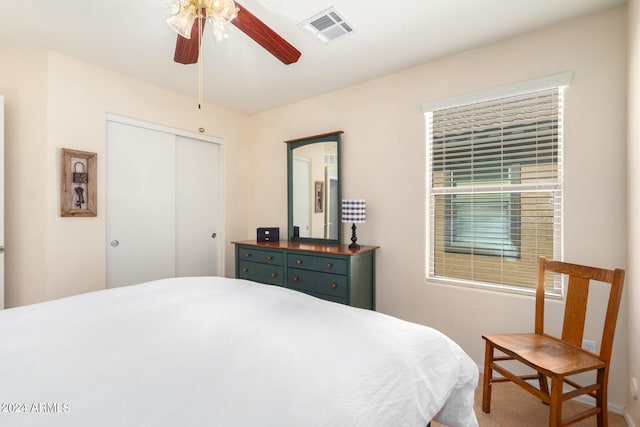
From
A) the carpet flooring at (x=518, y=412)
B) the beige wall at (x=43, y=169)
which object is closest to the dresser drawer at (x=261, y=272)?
the beige wall at (x=43, y=169)

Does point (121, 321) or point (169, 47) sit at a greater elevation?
point (169, 47)

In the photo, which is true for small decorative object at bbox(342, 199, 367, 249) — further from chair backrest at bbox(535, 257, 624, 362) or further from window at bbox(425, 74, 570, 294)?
chair backrest at bbox(535, 257, 624, 362)

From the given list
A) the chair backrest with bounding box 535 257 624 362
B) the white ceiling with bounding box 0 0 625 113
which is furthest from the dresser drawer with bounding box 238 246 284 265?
the chair backrest with bounding box 535 257 624 362

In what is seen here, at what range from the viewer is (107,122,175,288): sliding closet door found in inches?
110

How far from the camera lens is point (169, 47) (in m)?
2.35

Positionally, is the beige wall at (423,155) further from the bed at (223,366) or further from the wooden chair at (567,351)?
the bed at (223,366)

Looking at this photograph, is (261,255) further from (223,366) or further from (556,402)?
(556,402)

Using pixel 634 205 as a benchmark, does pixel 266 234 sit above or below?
below

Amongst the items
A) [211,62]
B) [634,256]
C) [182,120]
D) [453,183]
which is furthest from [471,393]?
[182,120]

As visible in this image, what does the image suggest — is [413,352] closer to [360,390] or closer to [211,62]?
[360,390]

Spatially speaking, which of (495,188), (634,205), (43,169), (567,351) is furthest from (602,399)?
(43,169)

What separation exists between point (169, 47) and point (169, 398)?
2.50 metres

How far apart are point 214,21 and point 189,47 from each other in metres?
0.33

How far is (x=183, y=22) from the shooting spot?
5.03ft
